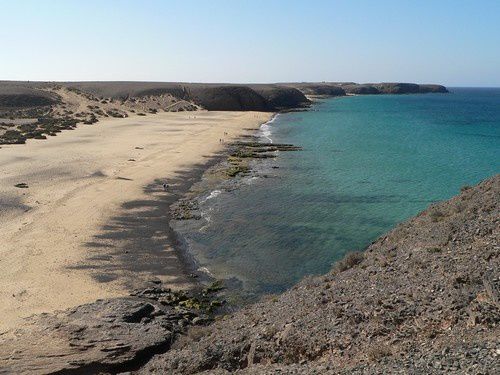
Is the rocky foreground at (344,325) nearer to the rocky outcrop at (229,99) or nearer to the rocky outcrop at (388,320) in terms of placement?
the rocky outcrop at (388,320)

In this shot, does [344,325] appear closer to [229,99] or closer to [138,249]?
[138,249]

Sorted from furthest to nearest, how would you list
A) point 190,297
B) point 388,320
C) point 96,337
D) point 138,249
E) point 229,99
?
point 229,99 < point 138,249 < point 190,297 < point 96,337 < point 388,320

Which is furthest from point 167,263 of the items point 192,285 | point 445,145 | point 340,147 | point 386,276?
point 445,145

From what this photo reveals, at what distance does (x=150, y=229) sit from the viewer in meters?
27.0

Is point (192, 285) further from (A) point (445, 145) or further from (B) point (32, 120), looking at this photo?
(B) point (32, 120)

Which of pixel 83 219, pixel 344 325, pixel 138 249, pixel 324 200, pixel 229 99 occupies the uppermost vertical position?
pixel 229 99

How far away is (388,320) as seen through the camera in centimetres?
1166

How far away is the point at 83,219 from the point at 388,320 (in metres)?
21.0

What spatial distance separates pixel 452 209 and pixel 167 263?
503 inches

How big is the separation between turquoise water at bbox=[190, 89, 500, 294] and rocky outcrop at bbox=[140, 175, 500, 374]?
6.13 meters

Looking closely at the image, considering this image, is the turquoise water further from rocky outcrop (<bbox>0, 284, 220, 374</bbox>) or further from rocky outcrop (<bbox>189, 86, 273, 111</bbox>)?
rocky outcrop (<bbox>189, 86, 273, 111</bbox>)

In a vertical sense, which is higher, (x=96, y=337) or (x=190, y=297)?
(x=96, y=337)

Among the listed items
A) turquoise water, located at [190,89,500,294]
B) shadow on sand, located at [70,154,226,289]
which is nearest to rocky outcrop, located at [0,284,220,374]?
shadow on sand, located at [70,154,226,289]

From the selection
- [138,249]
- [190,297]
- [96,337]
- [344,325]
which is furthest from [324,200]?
[96,337]
